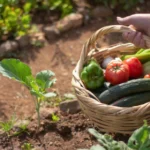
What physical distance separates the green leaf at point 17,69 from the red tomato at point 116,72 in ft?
1.81

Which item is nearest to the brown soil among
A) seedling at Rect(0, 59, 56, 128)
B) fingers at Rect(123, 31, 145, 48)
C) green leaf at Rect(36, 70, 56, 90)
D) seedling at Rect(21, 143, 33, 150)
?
seedling at Rect(21, 143, 33, 150)

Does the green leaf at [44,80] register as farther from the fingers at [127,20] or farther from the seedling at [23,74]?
the fingers at [127,20]

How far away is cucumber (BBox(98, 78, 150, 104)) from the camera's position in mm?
3146

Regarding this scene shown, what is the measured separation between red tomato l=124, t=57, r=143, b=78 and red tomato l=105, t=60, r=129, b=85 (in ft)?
0.19

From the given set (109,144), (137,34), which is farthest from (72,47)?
(109,144)

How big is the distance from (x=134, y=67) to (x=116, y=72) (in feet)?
0.58

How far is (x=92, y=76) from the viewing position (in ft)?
10.9

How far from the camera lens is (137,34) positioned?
3178 mm

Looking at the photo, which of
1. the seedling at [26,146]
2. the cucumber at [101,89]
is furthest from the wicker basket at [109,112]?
the seedling at [26,146]

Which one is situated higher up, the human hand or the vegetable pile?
the human hand

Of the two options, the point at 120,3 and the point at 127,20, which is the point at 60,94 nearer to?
the point at 127,20

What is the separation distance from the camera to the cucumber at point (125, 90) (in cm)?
315

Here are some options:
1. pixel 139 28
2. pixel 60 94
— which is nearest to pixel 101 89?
A: pixel 139 28

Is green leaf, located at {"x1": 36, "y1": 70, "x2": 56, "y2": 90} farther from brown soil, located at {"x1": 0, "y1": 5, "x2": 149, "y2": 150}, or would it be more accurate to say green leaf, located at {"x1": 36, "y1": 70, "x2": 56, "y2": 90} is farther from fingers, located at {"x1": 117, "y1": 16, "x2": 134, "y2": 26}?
fingers, located at {"x1": 117, "y1": 16, "x2": 134, "y2": 26}
